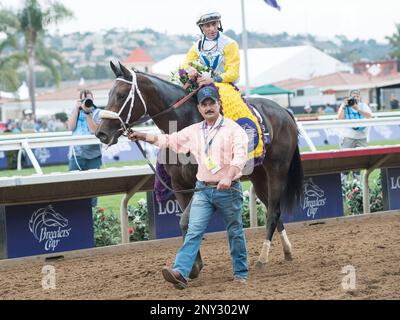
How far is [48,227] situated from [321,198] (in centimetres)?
424

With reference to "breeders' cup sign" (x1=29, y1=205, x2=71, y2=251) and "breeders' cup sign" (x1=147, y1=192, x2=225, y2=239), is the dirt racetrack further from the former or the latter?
"breeders' cup sign" (x1=29, y1=205, x2=71, y2=251)

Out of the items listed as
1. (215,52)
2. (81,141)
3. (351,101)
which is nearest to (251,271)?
(215,52)

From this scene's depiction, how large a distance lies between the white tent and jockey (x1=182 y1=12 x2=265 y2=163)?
66.0 meters

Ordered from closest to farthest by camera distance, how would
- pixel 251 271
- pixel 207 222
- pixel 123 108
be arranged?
pixel 207 222
pixel 123 108
pixel 251 271

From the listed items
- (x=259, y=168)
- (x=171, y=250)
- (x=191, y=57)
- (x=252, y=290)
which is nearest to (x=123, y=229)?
(x=171, y=250)

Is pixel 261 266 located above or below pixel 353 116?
below

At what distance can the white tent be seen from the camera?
271 feet

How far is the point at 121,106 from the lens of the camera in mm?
6930

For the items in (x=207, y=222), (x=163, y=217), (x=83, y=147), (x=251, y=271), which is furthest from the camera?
(x=83, y=147)

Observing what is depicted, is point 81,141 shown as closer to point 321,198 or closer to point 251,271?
point 251,271

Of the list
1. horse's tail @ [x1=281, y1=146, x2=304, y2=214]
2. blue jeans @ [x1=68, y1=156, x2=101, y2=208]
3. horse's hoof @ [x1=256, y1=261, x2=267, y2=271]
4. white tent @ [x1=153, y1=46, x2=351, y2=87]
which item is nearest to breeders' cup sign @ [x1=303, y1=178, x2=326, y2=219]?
horse's tail @ [x1=281, y1=146, x2=304, y2=214]

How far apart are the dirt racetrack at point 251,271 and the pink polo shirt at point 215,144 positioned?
0.97 meters

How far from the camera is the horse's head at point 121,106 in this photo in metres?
6.75

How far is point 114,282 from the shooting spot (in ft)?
23.8
